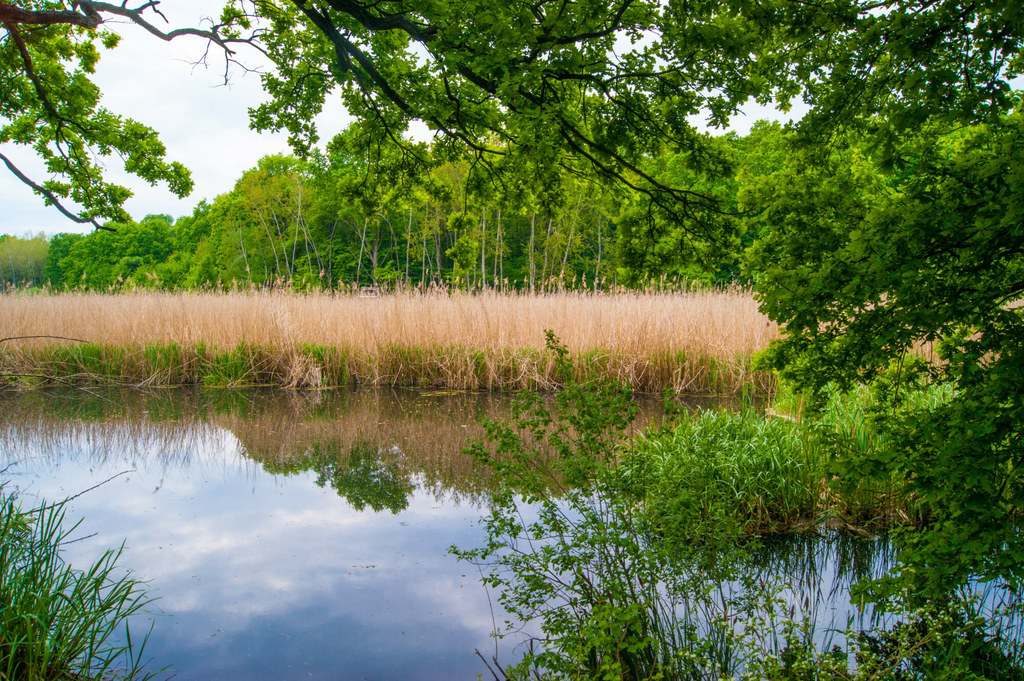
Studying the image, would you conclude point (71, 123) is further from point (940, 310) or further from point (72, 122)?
point (940, 310)

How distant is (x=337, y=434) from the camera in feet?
21.3

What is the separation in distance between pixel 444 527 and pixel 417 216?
28.4 metres

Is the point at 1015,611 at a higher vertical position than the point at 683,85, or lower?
lower

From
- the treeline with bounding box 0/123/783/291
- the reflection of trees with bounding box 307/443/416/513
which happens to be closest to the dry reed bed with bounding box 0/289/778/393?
the treeline with bounding box 0/123/783/291

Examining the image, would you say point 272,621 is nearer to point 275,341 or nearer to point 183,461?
point 183,461

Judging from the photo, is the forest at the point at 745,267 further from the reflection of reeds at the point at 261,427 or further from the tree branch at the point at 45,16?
the reflection of reeds at the point at 261,427

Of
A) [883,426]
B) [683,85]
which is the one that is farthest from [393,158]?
[883,426]

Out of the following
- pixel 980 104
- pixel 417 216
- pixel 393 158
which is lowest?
pixel 980 104

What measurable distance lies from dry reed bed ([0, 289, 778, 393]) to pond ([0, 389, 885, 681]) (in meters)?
1.09

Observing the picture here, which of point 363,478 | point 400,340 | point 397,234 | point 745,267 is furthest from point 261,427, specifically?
point 397,234

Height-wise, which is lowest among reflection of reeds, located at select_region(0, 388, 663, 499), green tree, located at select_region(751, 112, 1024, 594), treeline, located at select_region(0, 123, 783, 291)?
reflection of reeds, located at select_region(0, 388, 663, 499)

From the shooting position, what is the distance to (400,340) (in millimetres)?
9023

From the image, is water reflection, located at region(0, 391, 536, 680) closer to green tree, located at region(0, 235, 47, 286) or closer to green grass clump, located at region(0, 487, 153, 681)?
green grass clump, located at region(0, 487, 153, 681)

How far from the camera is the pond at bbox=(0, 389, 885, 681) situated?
2756mm
